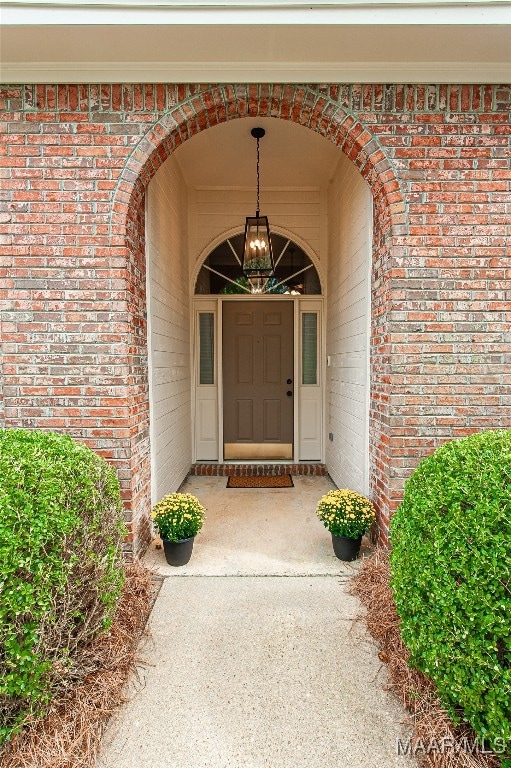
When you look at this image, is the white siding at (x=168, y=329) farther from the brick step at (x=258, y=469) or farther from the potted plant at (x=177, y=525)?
the potted plant at (x=177, y=525)

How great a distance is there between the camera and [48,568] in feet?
4.86

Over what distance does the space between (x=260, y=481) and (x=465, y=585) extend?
3.35 meters

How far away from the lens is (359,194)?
338 cm

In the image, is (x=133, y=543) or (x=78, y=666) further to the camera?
(x=133, y=543)

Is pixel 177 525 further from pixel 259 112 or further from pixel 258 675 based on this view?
pixel 259 112

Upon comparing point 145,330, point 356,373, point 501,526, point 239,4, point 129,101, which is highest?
point 239,4

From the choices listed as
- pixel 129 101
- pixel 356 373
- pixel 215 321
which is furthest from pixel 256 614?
pixel 215 321

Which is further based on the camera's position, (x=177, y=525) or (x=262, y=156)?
(x=262, y=156)

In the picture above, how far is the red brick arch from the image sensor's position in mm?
2529

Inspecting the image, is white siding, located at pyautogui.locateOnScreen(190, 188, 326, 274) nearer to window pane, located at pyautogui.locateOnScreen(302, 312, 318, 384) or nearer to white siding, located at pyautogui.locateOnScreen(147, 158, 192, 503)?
white siding, located at pyautogui.locateOnScreen(147, 158, 192, 503)

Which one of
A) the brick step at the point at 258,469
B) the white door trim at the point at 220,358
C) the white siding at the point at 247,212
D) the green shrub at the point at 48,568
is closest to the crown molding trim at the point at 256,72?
the green shrub at the point at 48,568

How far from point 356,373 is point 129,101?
256cm

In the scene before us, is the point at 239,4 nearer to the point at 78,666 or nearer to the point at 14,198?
the point at 14,198

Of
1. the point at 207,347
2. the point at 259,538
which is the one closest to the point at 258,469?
the point at 207,347
